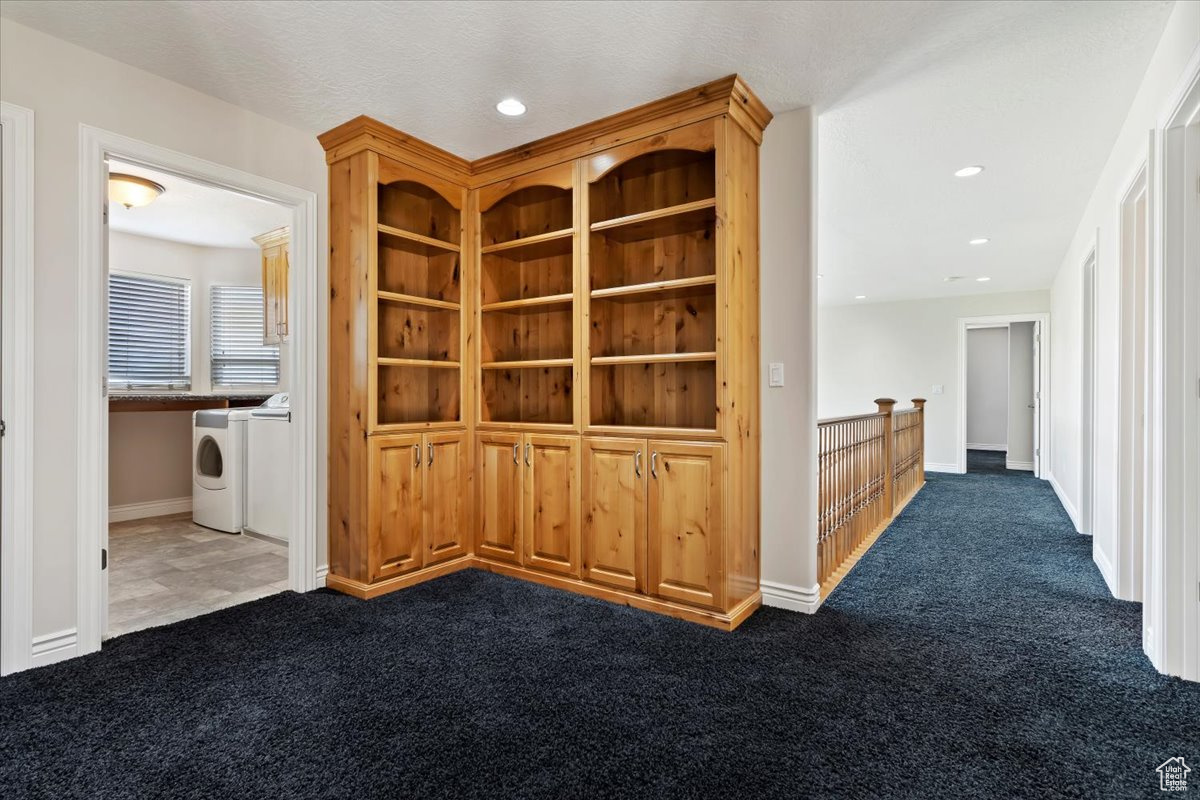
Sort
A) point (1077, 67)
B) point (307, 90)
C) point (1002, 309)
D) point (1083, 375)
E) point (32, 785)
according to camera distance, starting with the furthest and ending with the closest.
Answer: point (1002, 309) < point (1083, 375) < point (307, 90) < point (1077, 67) < point (32, 785)

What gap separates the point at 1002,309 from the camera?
7.83 metres

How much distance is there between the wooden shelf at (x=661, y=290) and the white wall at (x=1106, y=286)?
1.79 meters

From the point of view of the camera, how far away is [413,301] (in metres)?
3.26

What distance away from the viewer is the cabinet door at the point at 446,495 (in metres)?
3.38

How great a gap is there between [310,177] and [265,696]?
2544 mm

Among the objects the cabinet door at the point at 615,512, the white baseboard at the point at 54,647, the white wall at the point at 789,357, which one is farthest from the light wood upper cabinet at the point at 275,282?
the white wall at the point at 789,357

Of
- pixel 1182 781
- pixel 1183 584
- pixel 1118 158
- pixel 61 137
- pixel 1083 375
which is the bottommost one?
pixel 1182 781

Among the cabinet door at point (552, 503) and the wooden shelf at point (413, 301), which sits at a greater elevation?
the wooden shelf at point (413, 301)

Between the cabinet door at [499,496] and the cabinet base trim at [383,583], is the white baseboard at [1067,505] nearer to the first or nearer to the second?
the cabinet door at [499,496]

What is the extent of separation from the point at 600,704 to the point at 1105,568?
3167 mm

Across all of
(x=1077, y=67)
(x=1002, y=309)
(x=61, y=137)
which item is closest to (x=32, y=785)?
(x=61, y=137)

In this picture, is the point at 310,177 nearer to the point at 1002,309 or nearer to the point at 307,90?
the point at 307,90

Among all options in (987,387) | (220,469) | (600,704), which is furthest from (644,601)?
(987,387)

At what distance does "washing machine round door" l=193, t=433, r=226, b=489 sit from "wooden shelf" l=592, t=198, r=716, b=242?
3497mm
